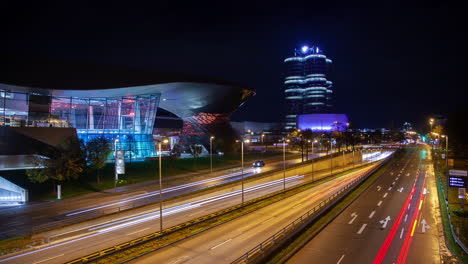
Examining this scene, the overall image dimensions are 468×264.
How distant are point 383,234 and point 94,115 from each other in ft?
182

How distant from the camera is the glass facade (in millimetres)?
49469

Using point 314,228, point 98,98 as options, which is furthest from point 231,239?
point 98,98

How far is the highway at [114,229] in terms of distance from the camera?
648 inches

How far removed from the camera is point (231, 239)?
18.6m

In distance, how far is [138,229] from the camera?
20938 millimetres

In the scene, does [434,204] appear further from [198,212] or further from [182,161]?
[182,161]

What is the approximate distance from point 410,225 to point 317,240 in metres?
8.69

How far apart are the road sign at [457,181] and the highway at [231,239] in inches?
573

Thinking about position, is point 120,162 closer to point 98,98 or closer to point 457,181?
point 98,98

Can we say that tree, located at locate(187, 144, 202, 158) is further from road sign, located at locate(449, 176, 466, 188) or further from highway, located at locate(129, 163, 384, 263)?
road sign, located at locate(449, 176, 466, 188)

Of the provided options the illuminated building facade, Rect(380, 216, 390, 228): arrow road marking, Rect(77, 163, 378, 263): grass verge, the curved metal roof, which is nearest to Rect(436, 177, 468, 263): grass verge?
Rect(380, 216, 390, 228): arrow road marking

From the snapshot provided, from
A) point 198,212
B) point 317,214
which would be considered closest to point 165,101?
point 198,212

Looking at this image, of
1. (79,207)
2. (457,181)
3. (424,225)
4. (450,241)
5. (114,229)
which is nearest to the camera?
(450,241)

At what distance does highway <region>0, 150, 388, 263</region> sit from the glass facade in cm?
2594
